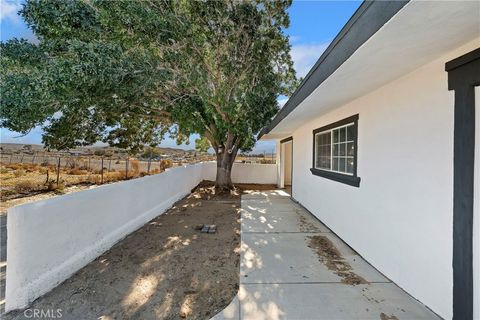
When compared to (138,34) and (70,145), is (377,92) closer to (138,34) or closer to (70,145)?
(138,34)

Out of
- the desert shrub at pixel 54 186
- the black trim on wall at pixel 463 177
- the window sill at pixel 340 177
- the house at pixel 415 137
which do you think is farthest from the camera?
the desert shrub at pixel 54 186

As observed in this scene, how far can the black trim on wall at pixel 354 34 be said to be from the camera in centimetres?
162

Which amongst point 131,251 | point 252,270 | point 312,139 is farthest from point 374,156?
point 131,251

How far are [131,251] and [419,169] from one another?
4.57 meters

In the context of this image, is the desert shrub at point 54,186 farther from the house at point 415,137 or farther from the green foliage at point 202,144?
the house at point 415,137

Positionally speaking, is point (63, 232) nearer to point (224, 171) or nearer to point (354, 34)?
point (354, 34)

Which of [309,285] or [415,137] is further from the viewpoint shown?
[309,285]

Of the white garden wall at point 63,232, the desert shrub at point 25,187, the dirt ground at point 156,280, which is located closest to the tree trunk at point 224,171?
the white garden wall at point 63,232

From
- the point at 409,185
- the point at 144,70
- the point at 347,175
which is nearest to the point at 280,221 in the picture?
the point at 347,175

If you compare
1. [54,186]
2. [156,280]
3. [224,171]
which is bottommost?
[156,280]

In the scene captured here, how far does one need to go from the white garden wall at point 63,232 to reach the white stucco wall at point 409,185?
4.48 metres

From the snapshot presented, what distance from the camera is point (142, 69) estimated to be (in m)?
6.58

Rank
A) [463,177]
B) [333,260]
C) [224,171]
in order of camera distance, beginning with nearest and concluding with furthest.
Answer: [463,177], [333,260], [224,171]

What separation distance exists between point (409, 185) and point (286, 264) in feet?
6.82
